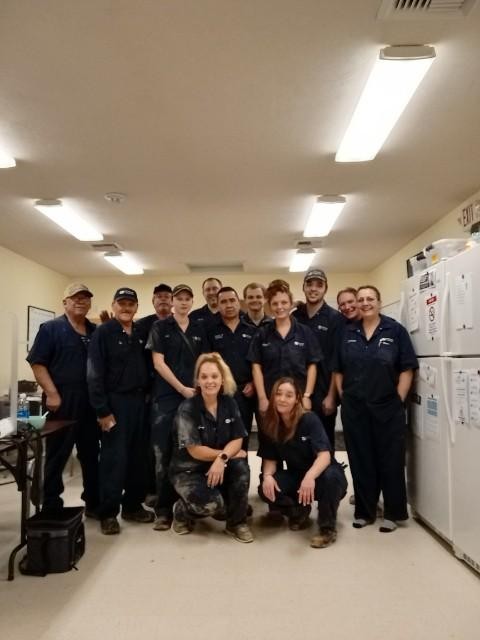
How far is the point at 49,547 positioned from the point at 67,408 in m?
1.01

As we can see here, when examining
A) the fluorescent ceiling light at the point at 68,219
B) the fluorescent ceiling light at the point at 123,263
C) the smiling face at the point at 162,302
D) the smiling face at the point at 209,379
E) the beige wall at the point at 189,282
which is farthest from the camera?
the beige wall at the point at 189,282

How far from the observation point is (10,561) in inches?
96.6

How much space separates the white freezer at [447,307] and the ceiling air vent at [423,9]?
1.09 meters

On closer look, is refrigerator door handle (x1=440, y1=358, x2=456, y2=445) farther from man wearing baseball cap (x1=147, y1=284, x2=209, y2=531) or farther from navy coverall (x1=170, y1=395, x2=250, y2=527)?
man wearing baseball cap (x1=147, y1=284, x2=209, y2=531)

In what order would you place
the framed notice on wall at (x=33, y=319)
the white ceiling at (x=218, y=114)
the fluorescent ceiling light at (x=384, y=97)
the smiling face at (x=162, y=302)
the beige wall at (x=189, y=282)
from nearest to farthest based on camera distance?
the white ceiling at (x=218, y=114), the fluorescent ceiling light at (x=384, y=97), the smiling face at (x=162, y=302), the framed notice on wall at (x=33, y=319), the beige wall at (x=189, y=282)

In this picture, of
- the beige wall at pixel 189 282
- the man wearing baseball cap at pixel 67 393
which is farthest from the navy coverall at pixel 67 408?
the beige wall at pixel 189 282

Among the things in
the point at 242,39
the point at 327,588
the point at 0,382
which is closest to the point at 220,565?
the point at 327,588

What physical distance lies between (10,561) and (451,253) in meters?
3.07

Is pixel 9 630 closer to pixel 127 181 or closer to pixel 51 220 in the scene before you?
pixel 127 181

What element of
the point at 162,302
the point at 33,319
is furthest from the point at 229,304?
the point at 33,319

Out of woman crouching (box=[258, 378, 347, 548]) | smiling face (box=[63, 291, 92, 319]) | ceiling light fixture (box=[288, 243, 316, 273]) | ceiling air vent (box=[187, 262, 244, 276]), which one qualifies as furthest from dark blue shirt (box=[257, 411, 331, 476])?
ceiling air vent (box=[187, 262, 244, 276])

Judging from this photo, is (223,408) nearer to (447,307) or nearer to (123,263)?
(447,307)

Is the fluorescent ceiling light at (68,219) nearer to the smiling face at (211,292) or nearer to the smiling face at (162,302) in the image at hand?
the smiling face at (162,302)

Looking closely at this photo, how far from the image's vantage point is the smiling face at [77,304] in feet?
11.3
